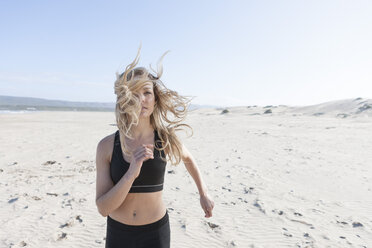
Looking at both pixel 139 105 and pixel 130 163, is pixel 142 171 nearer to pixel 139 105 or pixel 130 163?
pixel 130 163

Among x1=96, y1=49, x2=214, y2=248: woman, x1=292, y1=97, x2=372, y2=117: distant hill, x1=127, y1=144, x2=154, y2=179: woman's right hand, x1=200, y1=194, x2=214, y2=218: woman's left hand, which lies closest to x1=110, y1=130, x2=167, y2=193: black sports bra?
x1=96, y1=49, x2=214, y2=248: woman

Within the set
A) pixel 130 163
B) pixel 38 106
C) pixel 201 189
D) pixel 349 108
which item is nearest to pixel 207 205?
pixel 201 189

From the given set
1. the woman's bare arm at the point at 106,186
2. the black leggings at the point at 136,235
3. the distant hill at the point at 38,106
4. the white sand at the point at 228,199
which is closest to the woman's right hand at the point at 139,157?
the woman's bare arm at the point at 106,186

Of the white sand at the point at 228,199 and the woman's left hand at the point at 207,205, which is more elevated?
the woman's left hand at the point at 207,205

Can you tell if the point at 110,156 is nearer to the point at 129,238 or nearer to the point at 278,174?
the point at 129,238

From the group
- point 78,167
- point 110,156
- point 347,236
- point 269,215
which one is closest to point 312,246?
point 347,236

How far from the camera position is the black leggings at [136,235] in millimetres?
2082

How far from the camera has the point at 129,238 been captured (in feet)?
6.82

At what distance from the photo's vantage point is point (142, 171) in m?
2.04

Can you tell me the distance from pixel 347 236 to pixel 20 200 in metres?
6.34

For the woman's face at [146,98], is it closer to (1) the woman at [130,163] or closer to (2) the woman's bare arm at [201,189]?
(1) the woman at [130,163]

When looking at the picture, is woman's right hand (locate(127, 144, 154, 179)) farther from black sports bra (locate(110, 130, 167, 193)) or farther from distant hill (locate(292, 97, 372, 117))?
distant hill (locate(292, 97, 372, 117))

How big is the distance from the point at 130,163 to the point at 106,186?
0.28 m

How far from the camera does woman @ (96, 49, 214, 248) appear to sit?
6.60 feet
